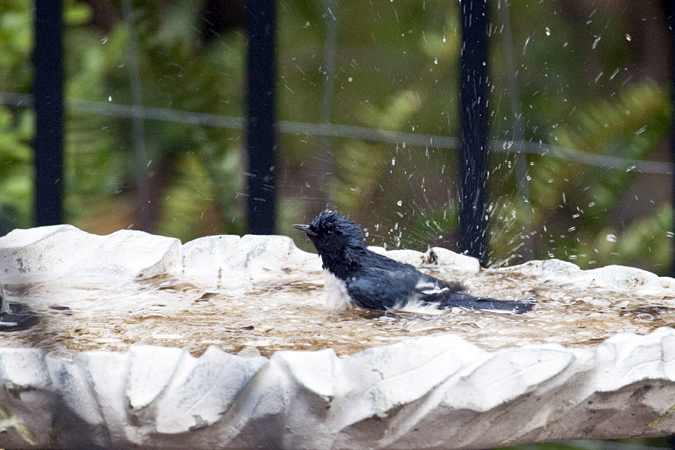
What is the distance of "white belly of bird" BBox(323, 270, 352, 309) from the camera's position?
236 cm

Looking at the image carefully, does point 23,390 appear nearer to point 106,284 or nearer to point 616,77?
point 106,284

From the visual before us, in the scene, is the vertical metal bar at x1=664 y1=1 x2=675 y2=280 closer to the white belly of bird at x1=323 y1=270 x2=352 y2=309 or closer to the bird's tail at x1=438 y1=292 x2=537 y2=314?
the bird's tail at x1=438 y1=292 x2=537 y2=314

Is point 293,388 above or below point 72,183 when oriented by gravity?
below

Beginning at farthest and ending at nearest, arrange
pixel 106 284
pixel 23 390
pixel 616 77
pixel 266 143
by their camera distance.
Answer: pixel 616 77, pixel 266 143, pixel 106 284, pixel 23 390

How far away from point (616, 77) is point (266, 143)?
9.16 feet

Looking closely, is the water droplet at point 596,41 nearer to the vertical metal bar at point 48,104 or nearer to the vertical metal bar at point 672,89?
the vertical metal bar at point 672,89

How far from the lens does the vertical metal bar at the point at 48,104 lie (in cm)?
326

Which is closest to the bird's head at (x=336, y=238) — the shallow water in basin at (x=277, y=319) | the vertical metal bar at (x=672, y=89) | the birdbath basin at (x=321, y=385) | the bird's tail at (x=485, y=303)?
the shallow water in basin at (x=277, y=319)

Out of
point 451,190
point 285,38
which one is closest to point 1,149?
point 285,38

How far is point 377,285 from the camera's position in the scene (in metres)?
2.32

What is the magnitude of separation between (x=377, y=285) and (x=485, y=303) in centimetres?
31

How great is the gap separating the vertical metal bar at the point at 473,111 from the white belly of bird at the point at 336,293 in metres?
1.38

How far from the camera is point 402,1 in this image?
5.41 metres

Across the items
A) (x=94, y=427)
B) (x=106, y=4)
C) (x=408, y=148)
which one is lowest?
(x=94, y=427)
